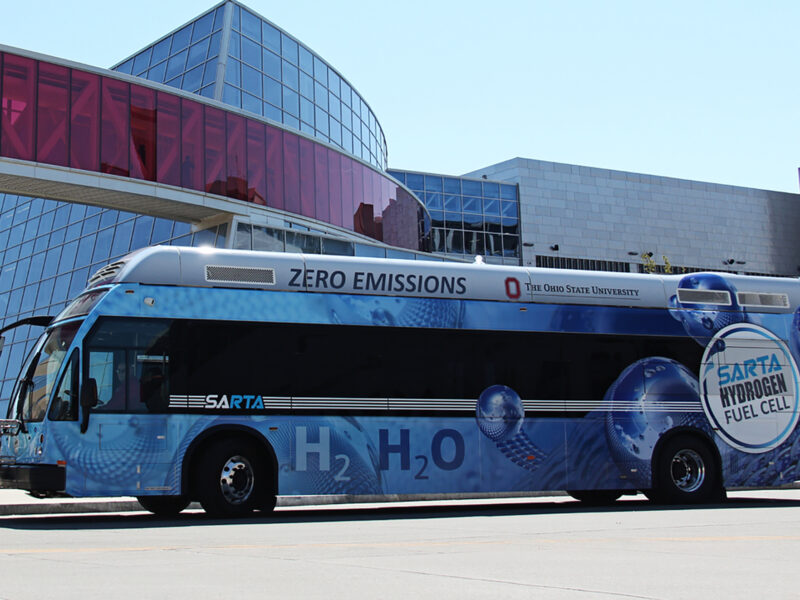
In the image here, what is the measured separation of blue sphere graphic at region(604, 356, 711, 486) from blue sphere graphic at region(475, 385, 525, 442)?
1.57 meters

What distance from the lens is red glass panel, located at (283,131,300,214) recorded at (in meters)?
32.9

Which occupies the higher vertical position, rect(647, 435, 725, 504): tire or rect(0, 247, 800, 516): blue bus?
rect(0, 247, 800, 516): blue bus

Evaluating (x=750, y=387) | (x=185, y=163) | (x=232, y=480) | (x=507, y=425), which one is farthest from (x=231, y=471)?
(x=185, y=163)

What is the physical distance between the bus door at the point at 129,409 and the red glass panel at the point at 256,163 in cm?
1981

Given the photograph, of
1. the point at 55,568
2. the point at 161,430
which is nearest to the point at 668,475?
the point at 161,430

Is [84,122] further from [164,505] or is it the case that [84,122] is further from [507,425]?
[507,425]

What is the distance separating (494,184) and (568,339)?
143 ft

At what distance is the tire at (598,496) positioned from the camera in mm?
15688

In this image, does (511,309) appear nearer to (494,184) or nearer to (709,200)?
(494,184)

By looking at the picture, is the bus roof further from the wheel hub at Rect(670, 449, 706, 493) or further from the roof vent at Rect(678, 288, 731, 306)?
the wheel hub at Rect(670, 449, 706, 493)

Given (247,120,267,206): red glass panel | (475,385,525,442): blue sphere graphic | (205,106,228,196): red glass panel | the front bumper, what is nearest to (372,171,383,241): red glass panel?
(247,120,267,206): red glass panel

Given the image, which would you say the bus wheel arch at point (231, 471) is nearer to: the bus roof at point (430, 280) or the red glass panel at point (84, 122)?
the bus roof at point (430, 280)

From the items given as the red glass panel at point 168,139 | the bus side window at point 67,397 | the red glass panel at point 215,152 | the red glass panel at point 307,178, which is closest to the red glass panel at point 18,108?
the red glass panel at point 168,139

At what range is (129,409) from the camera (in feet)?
39.4
